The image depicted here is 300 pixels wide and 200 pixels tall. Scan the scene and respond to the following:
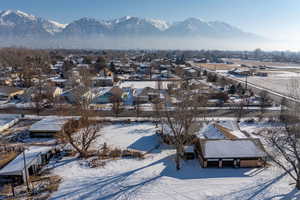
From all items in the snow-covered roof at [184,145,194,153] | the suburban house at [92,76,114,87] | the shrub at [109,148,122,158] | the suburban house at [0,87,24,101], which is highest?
the suburban house at [92,76,114,87]

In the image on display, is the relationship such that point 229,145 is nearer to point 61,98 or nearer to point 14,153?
point 14,153

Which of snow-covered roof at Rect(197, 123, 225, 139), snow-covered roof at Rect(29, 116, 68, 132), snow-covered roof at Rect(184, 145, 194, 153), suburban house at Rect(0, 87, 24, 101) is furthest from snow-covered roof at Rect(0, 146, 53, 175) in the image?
suburban house at Rect(0, 87, 24, 101)

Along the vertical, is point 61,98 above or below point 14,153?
above

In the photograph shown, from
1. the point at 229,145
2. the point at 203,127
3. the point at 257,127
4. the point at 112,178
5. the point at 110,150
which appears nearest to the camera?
the point at 112,178

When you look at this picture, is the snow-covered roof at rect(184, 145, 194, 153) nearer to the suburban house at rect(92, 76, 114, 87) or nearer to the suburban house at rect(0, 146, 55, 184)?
the suburban house at rect(0, 146, 55, 184)

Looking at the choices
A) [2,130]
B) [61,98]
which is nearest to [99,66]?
[61,98]

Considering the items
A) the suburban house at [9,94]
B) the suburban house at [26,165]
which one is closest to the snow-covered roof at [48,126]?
the suburban house at [26,165]
